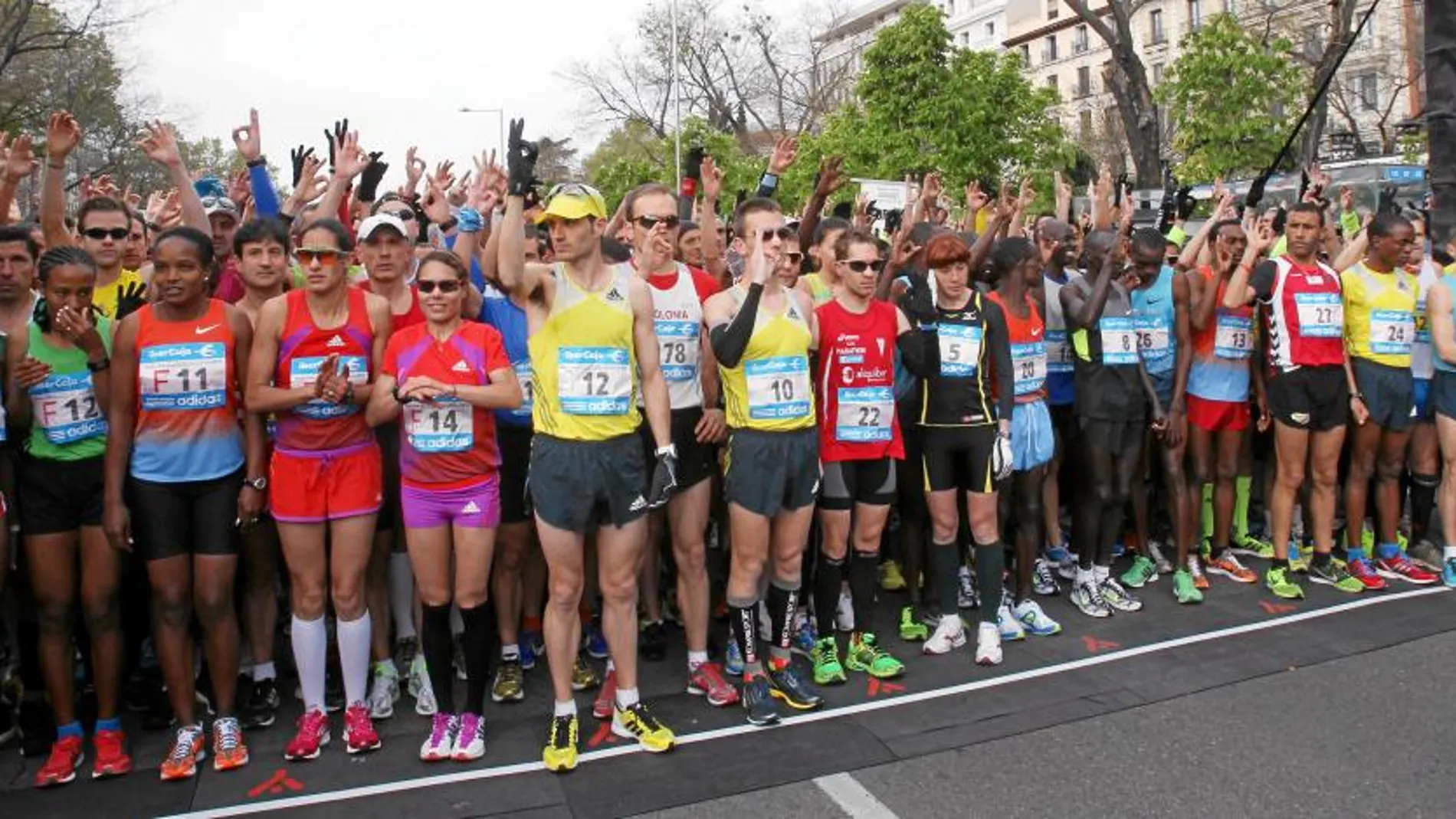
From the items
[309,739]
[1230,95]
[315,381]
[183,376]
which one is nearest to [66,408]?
[183,376]

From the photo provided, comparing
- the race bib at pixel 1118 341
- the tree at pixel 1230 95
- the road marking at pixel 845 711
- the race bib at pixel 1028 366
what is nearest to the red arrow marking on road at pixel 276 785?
the road marking at pixel 845 711

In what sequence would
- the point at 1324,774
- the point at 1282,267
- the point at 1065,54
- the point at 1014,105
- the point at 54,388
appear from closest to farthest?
1. the point at 1324,774
2. the point at 54,388
3. the point at 1282,267
4. the point at 1014,105
5. the point at 1065,54

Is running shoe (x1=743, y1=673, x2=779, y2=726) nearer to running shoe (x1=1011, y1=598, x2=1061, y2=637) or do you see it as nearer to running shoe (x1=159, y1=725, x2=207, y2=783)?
running shoe (x1=1011, y1=598, x2=1061, y2=637)

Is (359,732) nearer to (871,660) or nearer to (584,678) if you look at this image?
(584,678)

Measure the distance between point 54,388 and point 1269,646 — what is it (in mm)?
5965

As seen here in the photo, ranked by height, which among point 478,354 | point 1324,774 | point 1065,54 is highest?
point 1065,54

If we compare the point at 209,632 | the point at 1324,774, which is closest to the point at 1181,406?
the point at 1324,774

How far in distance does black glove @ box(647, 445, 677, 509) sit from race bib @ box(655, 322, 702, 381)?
704 mm

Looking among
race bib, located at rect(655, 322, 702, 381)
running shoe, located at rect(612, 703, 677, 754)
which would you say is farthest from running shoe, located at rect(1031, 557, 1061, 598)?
running shoe, located at rect(612, 703, 677, 754)

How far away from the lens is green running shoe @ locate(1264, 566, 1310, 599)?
641 cm

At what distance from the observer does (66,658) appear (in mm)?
4559

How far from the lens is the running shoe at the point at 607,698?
4.87 m

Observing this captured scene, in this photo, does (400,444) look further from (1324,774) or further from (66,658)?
(1324,774)

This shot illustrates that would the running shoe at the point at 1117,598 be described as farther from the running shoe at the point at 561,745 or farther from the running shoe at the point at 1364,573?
the running shoe at the point at 561,745
